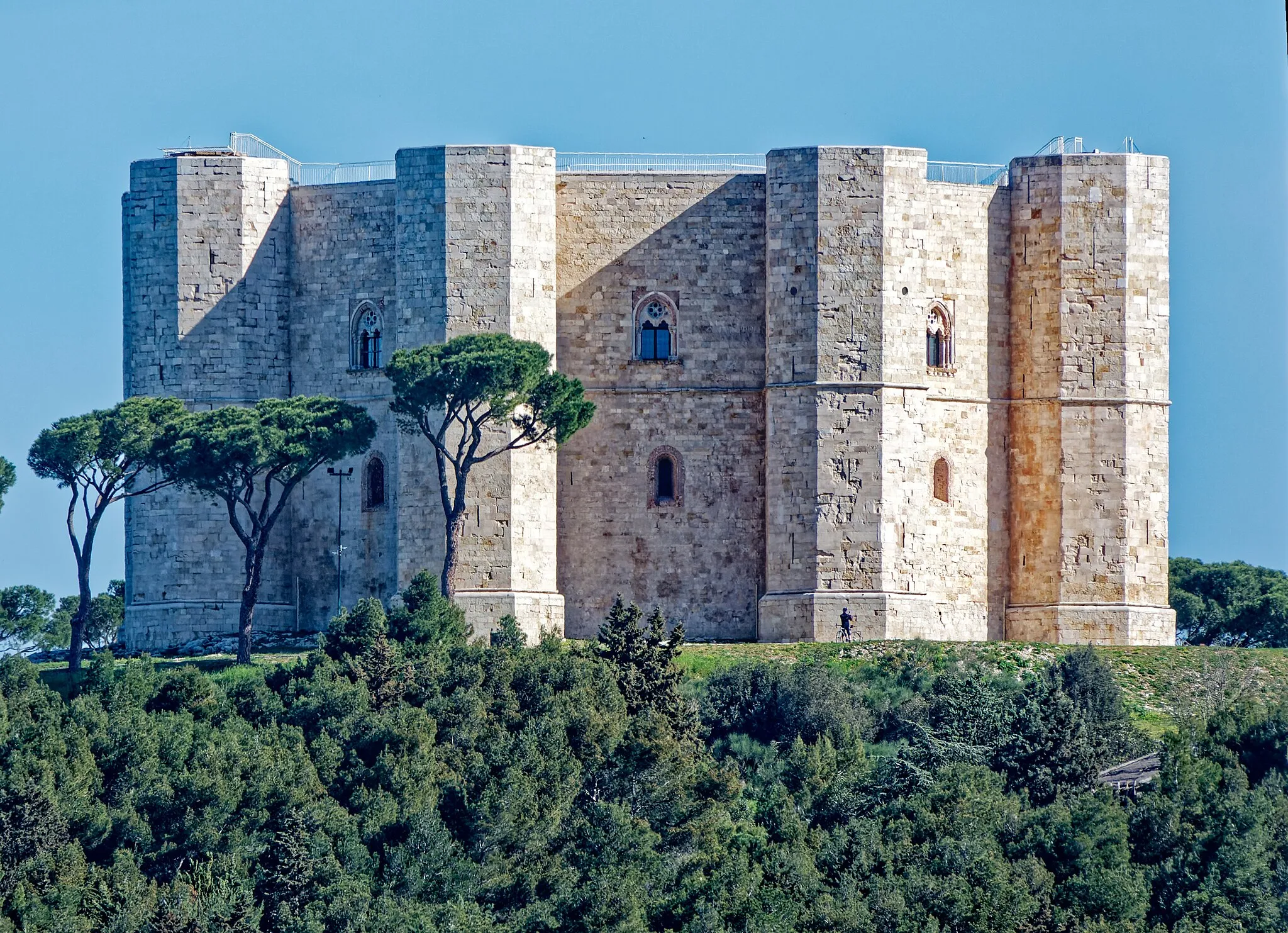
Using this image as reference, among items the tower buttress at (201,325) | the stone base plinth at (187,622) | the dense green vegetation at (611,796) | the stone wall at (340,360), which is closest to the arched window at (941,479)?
the dense green vegetation at (611,796)

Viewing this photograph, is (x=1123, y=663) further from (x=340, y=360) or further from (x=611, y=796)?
(x=340, y=360)

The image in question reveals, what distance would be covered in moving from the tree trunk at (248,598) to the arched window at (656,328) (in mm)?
6658

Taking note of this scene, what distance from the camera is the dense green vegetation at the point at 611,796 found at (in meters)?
41.6

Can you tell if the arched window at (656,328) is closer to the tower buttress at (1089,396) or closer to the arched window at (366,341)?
the arched window at (366,341)

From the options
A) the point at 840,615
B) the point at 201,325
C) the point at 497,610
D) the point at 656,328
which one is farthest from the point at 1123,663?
the point at 201,325

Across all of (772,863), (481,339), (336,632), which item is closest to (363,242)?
(481,339)

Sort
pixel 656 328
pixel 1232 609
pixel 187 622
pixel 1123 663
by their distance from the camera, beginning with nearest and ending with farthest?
1. pixel 1123 663
2. pixel 656 328
3. pixel 187 622
4. pixel 1232 609

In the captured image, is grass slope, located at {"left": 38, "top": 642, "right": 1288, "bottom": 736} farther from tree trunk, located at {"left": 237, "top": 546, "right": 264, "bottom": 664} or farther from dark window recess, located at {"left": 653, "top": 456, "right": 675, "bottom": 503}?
dark window recess, located at {"left": 653, "top": 456, "right": 675, "bottom": 503}

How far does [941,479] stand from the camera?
2039 inches

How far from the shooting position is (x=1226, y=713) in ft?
151

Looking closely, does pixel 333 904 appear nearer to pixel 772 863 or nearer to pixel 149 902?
pixel 149 902

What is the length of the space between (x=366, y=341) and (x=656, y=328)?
4.60m

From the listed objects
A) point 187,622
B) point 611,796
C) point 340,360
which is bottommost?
point 611,796

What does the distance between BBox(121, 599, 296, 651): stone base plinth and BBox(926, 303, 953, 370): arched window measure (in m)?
11.0
